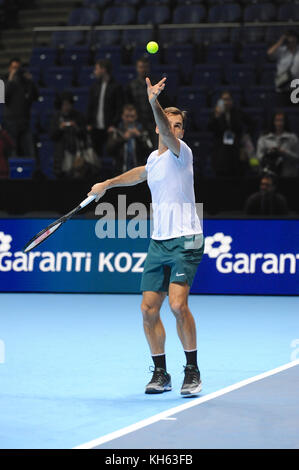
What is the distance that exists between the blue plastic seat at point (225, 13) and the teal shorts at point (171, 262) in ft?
42.4

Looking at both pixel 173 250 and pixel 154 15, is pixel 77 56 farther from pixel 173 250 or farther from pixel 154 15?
pixel 173 250

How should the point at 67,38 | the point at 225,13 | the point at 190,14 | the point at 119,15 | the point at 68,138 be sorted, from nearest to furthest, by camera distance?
the point at 68,138 → the point at 225,13 → the point at 190,14 → the point at 67,38 → the point at 119,15

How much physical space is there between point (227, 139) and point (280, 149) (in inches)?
35.5

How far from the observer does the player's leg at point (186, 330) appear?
816 cm

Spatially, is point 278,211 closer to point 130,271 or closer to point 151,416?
point 130,271

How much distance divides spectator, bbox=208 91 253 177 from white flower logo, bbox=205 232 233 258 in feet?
4.54

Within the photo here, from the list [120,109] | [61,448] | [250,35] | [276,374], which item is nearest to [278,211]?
[120,109]

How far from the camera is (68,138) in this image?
17047mm

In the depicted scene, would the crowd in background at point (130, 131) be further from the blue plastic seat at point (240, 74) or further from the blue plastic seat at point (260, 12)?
the blue plastic seat at point (260, 12)

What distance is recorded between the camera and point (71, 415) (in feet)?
24.0

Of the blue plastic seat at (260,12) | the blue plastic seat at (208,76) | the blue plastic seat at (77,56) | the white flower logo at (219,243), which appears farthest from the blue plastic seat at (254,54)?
the white flower logo at (219,243)

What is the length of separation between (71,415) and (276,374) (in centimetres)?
245

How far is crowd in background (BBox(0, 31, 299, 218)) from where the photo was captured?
1616 centimetres

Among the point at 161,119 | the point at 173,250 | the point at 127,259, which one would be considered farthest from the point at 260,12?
the point at 161,119
